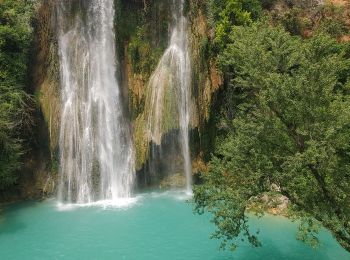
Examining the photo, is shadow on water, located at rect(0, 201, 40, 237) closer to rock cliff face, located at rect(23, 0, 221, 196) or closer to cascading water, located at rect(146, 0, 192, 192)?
rock cliff face, located at rect(23, 0, 221, 196)

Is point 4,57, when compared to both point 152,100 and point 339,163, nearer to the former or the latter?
point 152,100

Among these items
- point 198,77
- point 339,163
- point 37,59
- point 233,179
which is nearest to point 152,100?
point 198,77

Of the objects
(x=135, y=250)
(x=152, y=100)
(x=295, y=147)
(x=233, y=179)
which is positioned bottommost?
(x=135, y=250)

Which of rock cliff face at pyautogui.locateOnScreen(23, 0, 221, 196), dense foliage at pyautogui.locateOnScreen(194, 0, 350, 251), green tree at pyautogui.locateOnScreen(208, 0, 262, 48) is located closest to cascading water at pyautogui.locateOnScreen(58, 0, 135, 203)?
rock cliff face at pyautogui.locateOnScreen(23, 0, 221, 196)

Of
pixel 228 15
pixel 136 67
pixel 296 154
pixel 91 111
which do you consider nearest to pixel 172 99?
pixel 136 67

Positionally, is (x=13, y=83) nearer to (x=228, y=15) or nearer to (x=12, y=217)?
(x=12, y=217)

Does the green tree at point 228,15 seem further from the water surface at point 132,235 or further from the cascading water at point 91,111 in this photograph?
the water surface at point 132,235

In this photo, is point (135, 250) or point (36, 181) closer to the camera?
point (135, 250)
